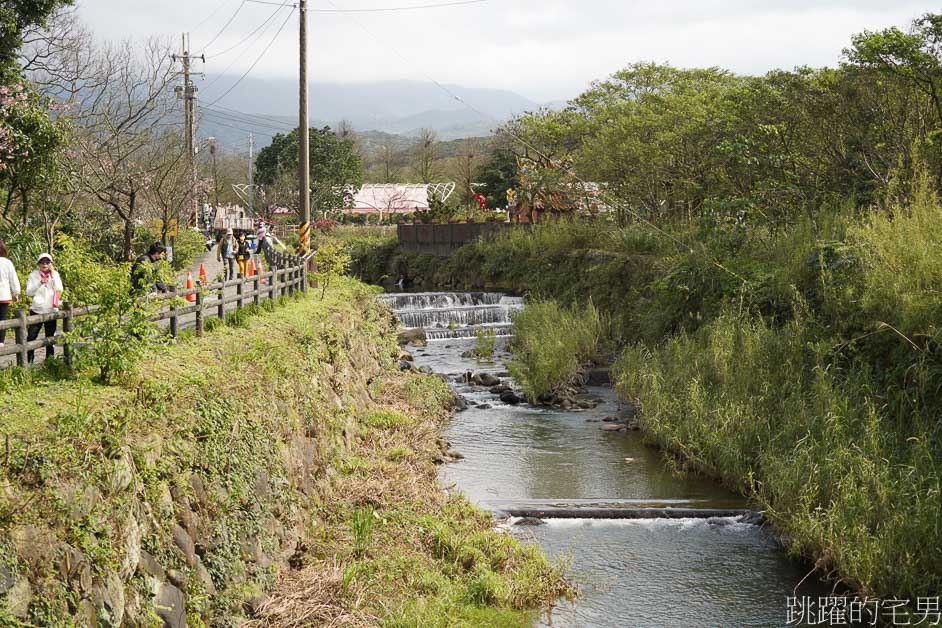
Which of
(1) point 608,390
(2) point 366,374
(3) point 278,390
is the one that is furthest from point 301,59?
(3) point 278,390

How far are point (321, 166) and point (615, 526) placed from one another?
54588mm

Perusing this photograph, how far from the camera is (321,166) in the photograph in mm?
63781

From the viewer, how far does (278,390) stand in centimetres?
1173

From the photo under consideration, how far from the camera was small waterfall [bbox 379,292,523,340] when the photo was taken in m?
30.1

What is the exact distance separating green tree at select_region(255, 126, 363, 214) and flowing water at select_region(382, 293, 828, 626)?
4442 cm

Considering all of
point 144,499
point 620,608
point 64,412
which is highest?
point 64,412

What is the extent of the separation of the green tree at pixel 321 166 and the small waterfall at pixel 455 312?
3006 cm

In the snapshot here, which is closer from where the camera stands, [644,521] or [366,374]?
[644,521]

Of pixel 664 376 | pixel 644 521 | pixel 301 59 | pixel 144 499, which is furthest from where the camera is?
pixel 301 59

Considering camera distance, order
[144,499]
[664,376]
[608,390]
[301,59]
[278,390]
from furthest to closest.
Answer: [301,59] < [608,390] < [664,376] < [278,390] < [144,499]

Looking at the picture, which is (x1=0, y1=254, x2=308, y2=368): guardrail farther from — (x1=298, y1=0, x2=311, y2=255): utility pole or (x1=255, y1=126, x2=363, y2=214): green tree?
(x1=255, y1=126, x2=363, y2=214): green tree

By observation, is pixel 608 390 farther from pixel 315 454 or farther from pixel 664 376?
pixel 315 454

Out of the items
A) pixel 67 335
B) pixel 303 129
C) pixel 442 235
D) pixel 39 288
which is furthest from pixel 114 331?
pixel 442 235

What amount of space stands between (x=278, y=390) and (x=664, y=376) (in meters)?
10.00
